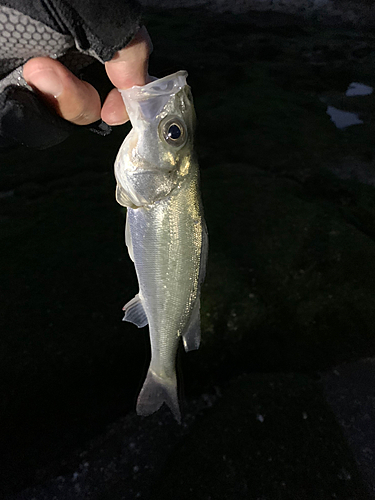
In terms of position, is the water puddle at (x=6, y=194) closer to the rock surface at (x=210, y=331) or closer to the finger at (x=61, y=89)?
the rock surface at (x=210, y=331)

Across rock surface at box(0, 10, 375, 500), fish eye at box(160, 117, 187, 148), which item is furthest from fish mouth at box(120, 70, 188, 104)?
rock surface at box(0, 10, 375, 500)

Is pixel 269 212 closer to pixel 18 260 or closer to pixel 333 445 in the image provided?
pixel 333 445

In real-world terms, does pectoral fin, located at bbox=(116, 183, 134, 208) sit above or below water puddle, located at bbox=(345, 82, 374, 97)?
above

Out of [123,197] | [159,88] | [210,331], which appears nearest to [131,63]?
[159,88]

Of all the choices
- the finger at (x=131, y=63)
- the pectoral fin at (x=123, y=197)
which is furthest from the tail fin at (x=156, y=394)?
the finger at (x=131, y=63)

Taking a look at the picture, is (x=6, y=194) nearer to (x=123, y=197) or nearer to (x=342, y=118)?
(x=123, y=197)

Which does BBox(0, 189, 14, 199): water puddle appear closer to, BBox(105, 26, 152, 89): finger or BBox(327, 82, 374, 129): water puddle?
BBox(105, 26, 152, 89): finger

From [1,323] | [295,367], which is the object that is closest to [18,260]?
[1,323]

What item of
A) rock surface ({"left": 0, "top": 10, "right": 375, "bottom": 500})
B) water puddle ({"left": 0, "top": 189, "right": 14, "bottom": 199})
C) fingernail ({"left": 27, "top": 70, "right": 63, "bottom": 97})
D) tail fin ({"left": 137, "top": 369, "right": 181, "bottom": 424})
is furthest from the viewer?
water puddle ({"left": 0, "top": 189, "right": 14, "bottom": 199})
